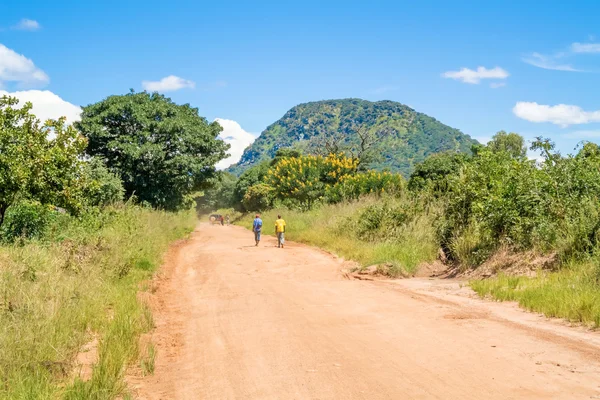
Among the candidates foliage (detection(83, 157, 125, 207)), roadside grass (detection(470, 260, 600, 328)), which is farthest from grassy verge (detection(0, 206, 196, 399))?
foliage (detection(83, 157, 125, 207))

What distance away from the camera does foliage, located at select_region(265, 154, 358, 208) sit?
132 feet

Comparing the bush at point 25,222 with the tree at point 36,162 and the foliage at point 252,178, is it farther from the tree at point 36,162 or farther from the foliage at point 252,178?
the foliage at point 252,178

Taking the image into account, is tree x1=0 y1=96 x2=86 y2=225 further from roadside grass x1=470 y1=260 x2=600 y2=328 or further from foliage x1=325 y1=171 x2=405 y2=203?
foliage x1=325 y1=171 x2=405 y2=203

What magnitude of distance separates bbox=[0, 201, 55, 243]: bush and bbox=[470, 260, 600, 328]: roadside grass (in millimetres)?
11094

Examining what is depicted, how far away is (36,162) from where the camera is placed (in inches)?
507

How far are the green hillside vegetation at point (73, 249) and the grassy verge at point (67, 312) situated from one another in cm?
2

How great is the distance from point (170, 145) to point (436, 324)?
2395 cm

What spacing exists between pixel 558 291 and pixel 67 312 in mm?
8236

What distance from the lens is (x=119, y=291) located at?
11.1 meters

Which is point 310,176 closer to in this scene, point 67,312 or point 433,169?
point 433,169

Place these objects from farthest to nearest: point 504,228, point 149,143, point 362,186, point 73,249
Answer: point 362,186 → point 149,143 → point 504,228 → point 73,249

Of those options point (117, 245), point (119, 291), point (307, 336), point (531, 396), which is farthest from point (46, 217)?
point (531, 396)

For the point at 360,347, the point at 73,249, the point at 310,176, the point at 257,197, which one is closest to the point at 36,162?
the point at 73,249

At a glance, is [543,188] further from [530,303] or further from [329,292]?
[329,292]
